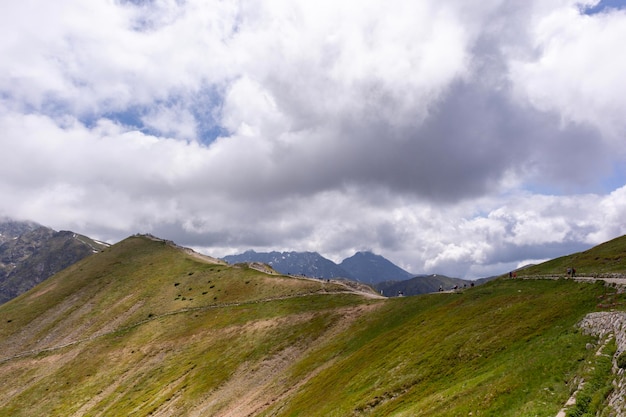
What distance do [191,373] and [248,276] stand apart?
6919cm

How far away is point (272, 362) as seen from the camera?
95812 mm

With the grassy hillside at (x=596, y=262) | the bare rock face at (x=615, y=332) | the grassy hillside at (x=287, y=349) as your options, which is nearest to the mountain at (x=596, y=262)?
the grassy hillside at (x=596, y=262)

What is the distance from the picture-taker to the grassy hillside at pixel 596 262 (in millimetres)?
74494

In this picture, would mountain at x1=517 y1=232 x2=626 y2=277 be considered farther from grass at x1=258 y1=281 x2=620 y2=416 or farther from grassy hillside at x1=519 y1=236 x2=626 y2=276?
grass at x1=258 y1=281 x2=620 y2=416

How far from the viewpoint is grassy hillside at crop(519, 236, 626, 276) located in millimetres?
74494

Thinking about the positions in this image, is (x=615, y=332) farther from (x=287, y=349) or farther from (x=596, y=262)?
(x=287, y=349)

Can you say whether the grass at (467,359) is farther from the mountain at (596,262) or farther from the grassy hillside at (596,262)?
the grassy hillside at (596,262)

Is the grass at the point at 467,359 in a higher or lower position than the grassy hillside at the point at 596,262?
lower

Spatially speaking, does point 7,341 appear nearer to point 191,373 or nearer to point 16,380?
point 16,380

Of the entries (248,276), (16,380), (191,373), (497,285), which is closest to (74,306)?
(16,380)

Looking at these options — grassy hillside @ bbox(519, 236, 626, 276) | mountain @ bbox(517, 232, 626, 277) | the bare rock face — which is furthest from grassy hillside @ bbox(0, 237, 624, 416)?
grassy hillside @ bbox(519, 236, 626, 276)

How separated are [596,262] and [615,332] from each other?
Result: 55.0 metres

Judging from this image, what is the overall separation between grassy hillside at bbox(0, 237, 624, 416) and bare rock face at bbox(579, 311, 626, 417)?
6.34 feet

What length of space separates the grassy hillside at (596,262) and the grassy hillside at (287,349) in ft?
33.1
